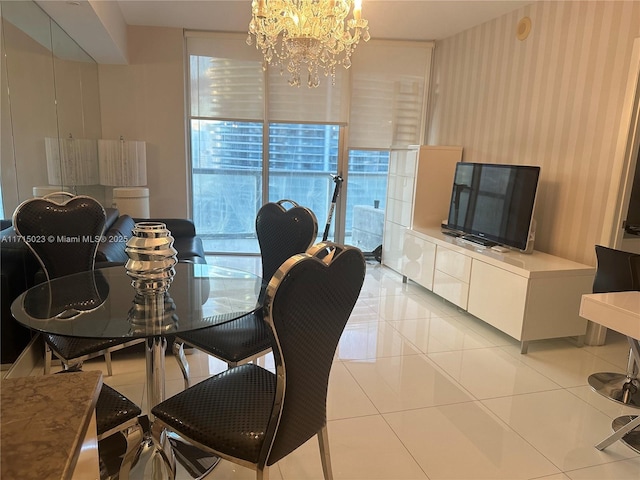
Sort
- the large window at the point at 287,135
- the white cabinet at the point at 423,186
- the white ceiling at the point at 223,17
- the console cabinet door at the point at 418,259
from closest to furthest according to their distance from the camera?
the white ceiling at the point at 223,17 → the console cabinet door at the point at 418,259 → the white cabinet at the point at 423,186 → the large window at the point at 287,135

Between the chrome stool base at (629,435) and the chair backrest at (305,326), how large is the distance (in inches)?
67.3

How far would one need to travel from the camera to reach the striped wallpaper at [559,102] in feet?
10.5

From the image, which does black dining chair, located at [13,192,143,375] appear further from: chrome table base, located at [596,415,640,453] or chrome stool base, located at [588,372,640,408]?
chrome stool base, located at [588,372,640,408]

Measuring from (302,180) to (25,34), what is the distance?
3.48m

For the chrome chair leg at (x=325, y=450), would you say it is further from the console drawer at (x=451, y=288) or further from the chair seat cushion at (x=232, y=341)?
the console drawer at (x=451, y=288)

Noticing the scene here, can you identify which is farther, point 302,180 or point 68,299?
point 302,180

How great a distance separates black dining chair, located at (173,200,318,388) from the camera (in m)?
1.99

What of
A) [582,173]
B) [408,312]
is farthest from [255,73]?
[582,173]

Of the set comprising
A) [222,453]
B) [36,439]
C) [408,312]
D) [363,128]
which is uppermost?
[363,128]

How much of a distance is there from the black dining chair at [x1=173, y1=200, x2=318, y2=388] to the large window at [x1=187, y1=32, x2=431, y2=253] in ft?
10.9

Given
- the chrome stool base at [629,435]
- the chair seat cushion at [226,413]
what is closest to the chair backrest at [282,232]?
the chair seat cushion at [226,413]

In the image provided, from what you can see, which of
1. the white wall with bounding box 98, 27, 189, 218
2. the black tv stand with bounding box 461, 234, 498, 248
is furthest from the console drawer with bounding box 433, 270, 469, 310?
the white wall with bounding box 98, 27, 189, 218

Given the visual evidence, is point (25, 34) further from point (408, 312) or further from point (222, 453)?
point (408, 312)

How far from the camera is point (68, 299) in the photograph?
190 cm
